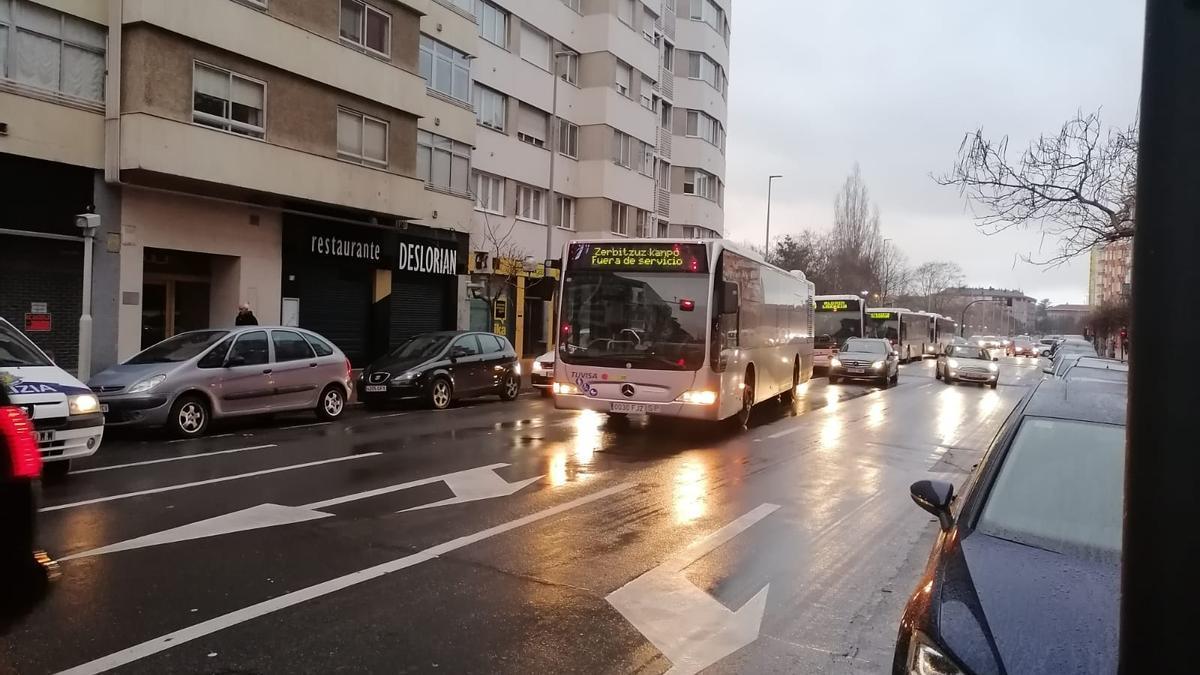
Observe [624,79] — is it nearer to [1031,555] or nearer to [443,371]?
[443,371]

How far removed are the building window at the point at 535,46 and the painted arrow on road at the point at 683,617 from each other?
2849cm

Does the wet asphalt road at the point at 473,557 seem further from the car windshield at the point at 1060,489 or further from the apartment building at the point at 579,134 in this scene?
the apartment building at the point at 579,134

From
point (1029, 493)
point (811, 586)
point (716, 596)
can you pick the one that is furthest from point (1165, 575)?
point (811, 586)

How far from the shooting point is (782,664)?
14.6 feet

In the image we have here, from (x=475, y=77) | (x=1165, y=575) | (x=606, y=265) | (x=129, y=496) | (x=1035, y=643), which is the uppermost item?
(x=475, y=77)

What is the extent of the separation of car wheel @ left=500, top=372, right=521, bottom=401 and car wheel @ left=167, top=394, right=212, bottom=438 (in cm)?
740

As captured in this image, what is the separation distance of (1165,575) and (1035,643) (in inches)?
64.6

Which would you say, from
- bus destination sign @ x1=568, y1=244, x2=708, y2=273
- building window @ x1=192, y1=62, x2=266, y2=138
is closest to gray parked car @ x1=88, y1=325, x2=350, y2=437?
bus destination sign @ x1=568, y1=244, x2=708, y2=273

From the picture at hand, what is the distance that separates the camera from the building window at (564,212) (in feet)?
112

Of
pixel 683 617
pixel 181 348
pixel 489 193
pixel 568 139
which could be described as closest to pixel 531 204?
pixel 489 193

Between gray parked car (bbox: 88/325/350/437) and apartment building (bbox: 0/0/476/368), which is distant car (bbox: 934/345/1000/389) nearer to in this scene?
apartment building (bbox: 0/0/476/368)

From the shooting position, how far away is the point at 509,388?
19141mm

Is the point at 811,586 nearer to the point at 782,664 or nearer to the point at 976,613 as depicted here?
the point at 782,664

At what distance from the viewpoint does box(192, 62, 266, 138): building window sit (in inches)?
698
